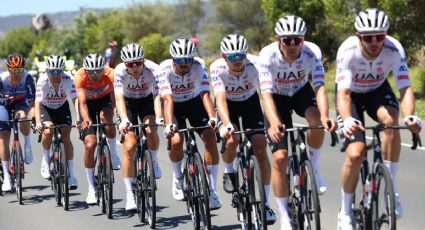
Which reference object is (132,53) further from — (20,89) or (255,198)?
(20,89)

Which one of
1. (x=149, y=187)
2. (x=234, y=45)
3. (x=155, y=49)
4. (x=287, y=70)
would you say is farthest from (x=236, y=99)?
(x=155, y=49)

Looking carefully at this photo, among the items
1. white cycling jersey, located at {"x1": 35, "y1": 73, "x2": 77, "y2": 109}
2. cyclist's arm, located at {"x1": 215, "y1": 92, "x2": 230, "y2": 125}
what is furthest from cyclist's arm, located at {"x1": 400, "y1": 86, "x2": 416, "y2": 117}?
white cycling jersey, located at {"x1": 35, "y1": 73, "x2": 77, "y2": 109}

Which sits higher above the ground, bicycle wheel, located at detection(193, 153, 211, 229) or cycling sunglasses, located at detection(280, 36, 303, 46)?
cycling sunglasses, located at detection(280, 36, 303, 46)

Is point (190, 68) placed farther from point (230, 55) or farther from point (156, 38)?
point (156, 38)

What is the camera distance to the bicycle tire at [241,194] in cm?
941

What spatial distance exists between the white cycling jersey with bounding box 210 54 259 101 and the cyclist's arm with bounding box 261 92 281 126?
1.19 meters

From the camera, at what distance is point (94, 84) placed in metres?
12.5

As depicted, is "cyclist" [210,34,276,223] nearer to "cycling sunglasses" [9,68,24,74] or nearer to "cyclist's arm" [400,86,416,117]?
"cyclist's arm" [400,86,416,117]

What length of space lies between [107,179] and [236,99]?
2.11m

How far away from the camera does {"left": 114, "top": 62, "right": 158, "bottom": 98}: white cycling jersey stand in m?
11.3

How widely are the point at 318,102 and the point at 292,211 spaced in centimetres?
97

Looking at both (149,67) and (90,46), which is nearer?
Answer: (149,67)

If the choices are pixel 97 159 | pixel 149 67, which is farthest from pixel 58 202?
pixel 149 67

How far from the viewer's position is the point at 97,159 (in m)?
12.1
